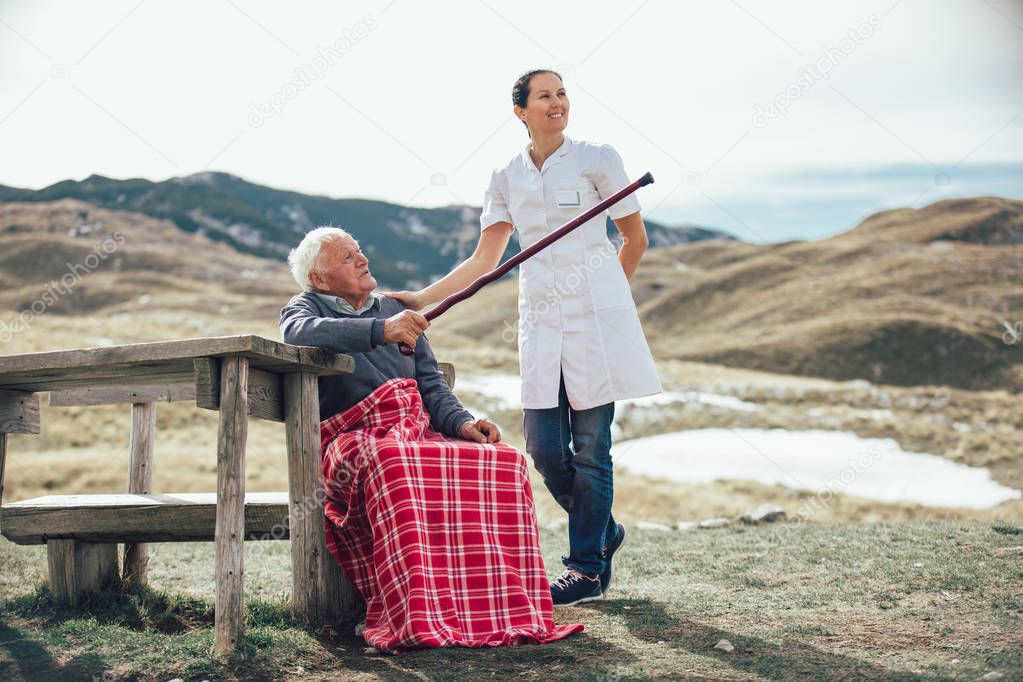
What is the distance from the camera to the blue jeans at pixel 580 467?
4605 millimetres

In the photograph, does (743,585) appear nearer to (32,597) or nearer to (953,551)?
(953,551)

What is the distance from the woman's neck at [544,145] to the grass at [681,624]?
2386 mm

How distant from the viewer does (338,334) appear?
3932 mm

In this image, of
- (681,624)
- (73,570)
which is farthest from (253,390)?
(681,624)

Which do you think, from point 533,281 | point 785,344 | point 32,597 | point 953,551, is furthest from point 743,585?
point 785,344

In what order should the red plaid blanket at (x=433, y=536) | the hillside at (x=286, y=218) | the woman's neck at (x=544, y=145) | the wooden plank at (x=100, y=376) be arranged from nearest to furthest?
the red plaid blanket at (x=433, y=536) → the wooden plank at (x=100, y=376) → the woman's neck at (x=544, y=145) → the hillside at (x=286, y=218)

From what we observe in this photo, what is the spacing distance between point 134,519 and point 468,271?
6.94 ft

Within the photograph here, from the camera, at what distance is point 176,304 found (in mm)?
65812

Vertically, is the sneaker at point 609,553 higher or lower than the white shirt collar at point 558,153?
lower

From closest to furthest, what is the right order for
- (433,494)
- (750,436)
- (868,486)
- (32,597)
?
(433,494) < (32,597) < (868,486) < (750,436)

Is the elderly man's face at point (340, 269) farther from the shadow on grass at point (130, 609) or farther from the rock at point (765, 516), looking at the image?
the rock at point (765, 516)

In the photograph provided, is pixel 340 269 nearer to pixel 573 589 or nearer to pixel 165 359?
pixel 165 359

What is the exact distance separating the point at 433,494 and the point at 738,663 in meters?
1.37

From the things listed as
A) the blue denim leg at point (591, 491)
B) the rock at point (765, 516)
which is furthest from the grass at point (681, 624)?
the rock at point (765, 516)
